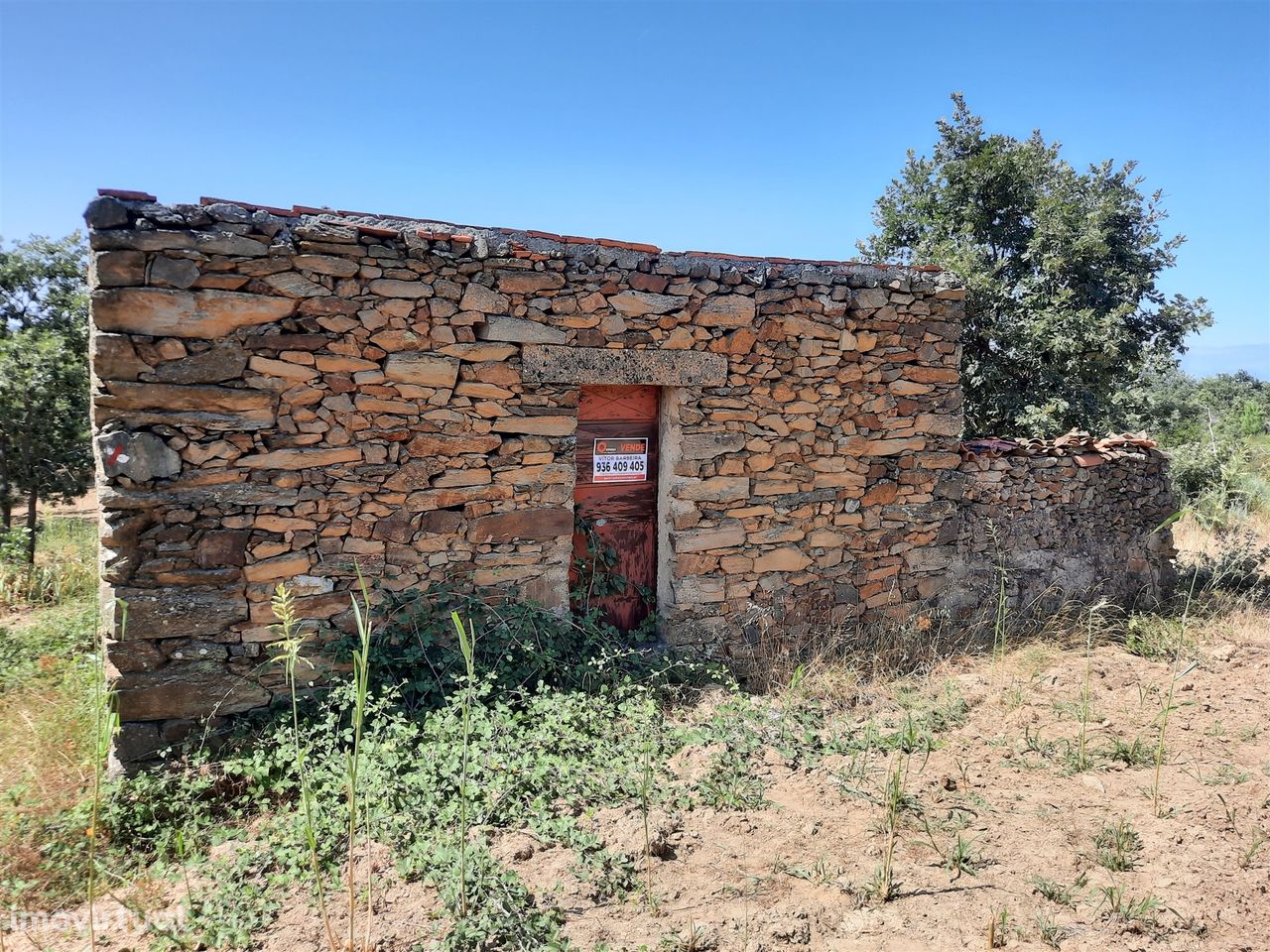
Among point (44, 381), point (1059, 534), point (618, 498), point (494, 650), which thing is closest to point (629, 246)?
point (618, 498)

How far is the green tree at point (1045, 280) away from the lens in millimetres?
8875

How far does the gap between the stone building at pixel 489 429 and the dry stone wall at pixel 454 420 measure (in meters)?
0.02

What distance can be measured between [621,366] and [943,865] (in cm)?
334

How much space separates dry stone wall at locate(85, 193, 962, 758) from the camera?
379 centimetres

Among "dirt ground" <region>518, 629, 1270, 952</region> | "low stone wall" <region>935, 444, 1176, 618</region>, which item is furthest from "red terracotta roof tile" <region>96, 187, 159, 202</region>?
"low stone wall" <region>935, 444, 1176, 618</region>

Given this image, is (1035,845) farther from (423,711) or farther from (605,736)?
(423,711)

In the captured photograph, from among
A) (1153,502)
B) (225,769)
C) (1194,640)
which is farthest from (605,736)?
(1153,502)

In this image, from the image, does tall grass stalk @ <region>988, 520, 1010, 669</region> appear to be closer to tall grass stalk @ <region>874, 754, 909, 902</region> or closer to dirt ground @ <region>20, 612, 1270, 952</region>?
dirt ground @ <region>20, 612, 1270, 952</region>

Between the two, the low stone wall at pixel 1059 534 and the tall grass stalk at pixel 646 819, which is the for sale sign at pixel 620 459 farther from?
the low stone wall at pixel 1059 534

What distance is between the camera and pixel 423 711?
405 centimetres

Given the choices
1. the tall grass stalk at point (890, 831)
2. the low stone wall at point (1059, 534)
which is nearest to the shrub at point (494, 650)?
the tall grass stalk at point (890, 831)

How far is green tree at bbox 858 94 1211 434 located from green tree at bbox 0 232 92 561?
10.2 m

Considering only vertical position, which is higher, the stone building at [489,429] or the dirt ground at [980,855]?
the stone building at [489,429]

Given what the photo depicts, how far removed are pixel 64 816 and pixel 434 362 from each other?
2932mm
